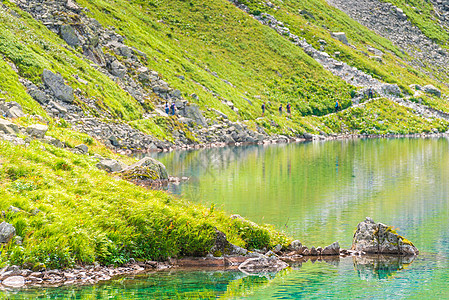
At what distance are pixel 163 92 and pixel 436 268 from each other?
2880 inches

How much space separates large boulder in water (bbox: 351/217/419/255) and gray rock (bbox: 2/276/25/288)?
1337 cm

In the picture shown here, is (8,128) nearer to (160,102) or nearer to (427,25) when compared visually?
(160,102)

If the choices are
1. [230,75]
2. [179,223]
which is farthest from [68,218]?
[230,75]

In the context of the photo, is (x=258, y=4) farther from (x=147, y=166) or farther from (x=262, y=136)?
(x=147, y=166)

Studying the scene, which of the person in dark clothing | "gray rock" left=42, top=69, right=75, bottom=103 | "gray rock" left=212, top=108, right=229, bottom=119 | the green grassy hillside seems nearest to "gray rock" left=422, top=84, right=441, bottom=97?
the green grassy hillside

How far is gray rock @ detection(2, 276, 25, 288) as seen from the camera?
16.6m

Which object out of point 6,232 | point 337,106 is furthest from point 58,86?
point 337,106

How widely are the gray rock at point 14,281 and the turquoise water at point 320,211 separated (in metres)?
0.73

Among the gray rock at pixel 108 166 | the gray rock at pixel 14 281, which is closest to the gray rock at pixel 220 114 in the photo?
the gray rock at pixel 108 166

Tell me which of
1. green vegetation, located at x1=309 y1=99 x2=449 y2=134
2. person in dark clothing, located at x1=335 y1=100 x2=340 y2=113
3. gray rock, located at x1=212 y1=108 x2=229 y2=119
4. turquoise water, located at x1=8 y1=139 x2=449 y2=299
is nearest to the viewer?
turquoise water, located at x1=8 y1=139 x2=449 y2=299

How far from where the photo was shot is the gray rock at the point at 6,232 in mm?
17484

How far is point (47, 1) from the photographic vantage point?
87.2 metres

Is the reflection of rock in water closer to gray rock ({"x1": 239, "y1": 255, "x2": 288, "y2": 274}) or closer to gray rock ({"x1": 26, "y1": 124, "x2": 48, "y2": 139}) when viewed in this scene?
gray rock ({"x1": 239, "y1": 255, "x2": 288, "y2": 274})

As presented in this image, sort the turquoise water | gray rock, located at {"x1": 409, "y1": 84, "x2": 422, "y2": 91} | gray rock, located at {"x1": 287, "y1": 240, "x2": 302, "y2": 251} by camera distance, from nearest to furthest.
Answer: the turquoise water, gray rock, located at {"x1": 287, "y1": 240, "x2": 302, "y2": 251}, gray rock, located at {"x1": 409, "y1": 84, "x2": 422, "y2": 91}
